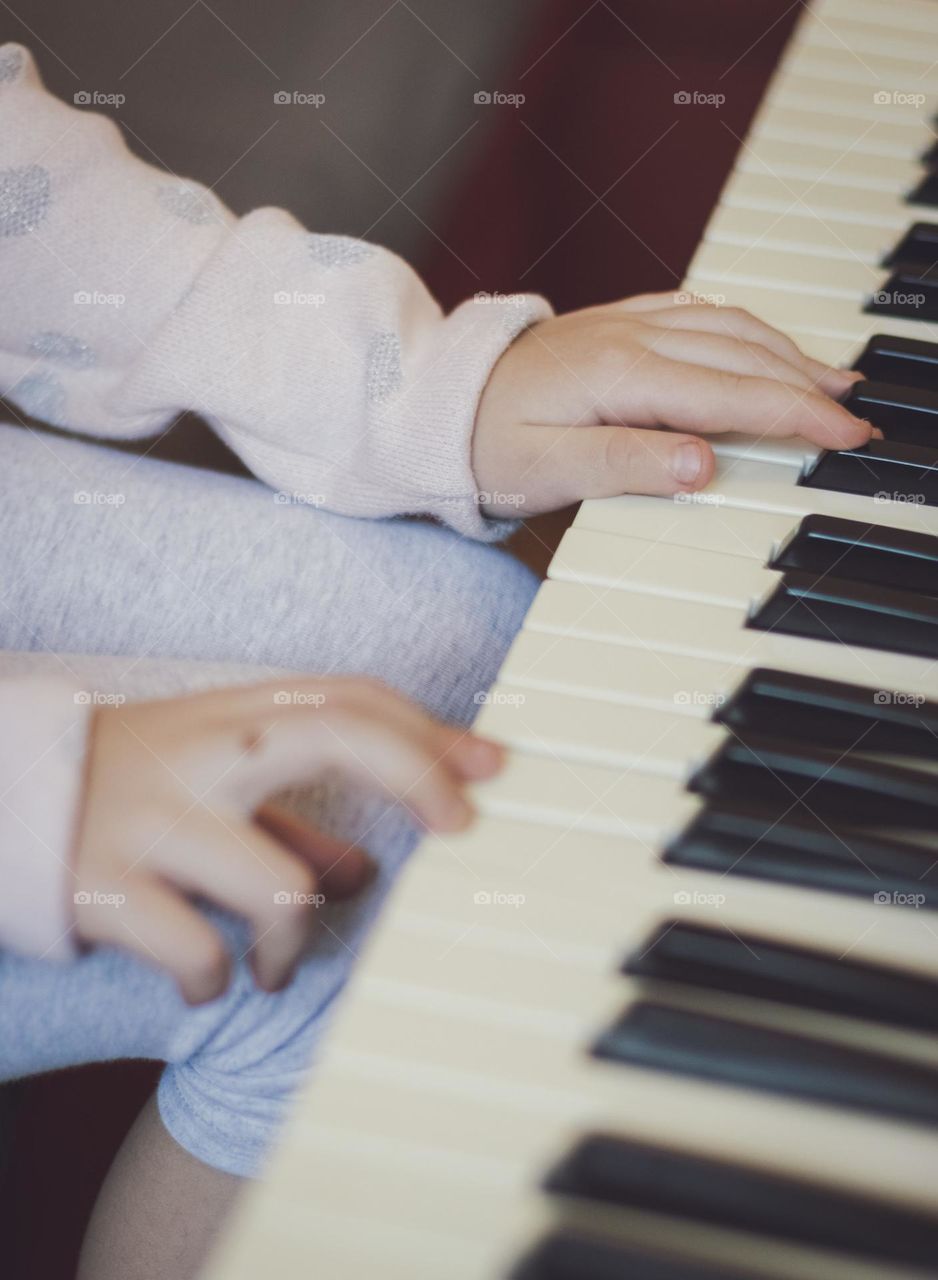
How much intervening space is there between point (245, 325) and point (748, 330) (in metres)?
0.34

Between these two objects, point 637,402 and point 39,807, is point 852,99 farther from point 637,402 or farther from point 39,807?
point 39,807

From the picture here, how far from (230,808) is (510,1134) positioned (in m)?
0.21

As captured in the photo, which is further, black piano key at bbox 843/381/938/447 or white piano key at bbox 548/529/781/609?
black piano key at bbox 843/381/938/447

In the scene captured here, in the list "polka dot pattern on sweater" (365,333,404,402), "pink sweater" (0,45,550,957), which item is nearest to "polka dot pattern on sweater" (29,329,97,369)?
"pink sweater" (0,45,550,957)

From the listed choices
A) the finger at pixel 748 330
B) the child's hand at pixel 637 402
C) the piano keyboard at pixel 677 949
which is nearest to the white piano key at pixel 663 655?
the piano keyboard at pixel 677 949

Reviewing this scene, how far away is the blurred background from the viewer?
3.20 ft

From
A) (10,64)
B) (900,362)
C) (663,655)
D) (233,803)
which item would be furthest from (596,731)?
(10,64)

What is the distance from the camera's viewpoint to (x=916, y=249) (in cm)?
80

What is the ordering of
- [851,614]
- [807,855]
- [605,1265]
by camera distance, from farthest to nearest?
[851,614] → [807,855] → [605,1265]

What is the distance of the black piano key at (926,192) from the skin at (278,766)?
218mm

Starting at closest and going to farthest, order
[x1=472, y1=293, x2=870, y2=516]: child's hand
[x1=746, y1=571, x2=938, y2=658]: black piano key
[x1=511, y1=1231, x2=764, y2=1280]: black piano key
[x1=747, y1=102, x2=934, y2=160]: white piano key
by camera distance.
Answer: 1. [x1=511, y1=1231, x2=764, y2=1280]: black piano key
2. [x1=746, y1=571, x2=938, y2=658]: black piano key
3. [x1=472, y1=293, x2=870, y2=516]: child's hand
4. [x1=747, y1=102, x2=934, y2=160]: white piano key

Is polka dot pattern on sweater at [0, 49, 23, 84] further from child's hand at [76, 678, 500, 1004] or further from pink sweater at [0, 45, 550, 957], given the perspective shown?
child's hand at [76, 678, 500, 1004]

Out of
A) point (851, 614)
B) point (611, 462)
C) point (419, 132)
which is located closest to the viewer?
point (851, 614)

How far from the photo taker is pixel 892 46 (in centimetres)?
94
